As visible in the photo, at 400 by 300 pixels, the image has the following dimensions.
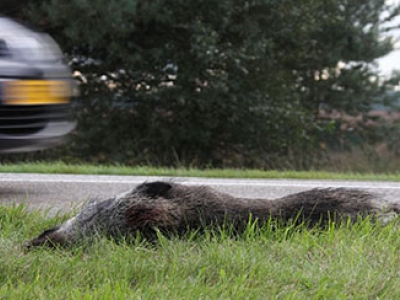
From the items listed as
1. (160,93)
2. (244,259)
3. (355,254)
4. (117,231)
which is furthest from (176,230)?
(160,93)

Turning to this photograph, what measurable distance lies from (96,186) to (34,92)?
12.5 ft

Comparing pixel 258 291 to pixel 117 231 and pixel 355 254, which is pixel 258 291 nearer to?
pixel 355 254

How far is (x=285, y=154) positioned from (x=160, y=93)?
10.7 feet

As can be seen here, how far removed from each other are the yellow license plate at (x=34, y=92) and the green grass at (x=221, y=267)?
2.62 ft

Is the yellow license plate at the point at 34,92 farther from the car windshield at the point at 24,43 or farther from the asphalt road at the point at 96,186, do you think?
the asphalt road at the point at 96,186

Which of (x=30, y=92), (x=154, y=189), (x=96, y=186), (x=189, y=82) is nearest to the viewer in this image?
(x=30, y=92)

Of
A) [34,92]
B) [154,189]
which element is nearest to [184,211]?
[154,189]

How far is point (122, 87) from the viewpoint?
1781 centimetres

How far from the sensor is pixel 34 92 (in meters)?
3.70

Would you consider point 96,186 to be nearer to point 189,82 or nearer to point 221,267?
point 221,267

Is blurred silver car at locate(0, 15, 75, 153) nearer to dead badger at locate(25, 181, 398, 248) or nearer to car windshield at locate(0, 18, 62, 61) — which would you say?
car windshield at locate(0, 18, 62, 61)

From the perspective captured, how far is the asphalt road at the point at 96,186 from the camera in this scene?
666 cm

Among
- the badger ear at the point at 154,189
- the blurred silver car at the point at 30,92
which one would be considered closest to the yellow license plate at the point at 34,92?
the blurred silver car at the point at 30,92

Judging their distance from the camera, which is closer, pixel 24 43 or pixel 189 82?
pixel 24 43
